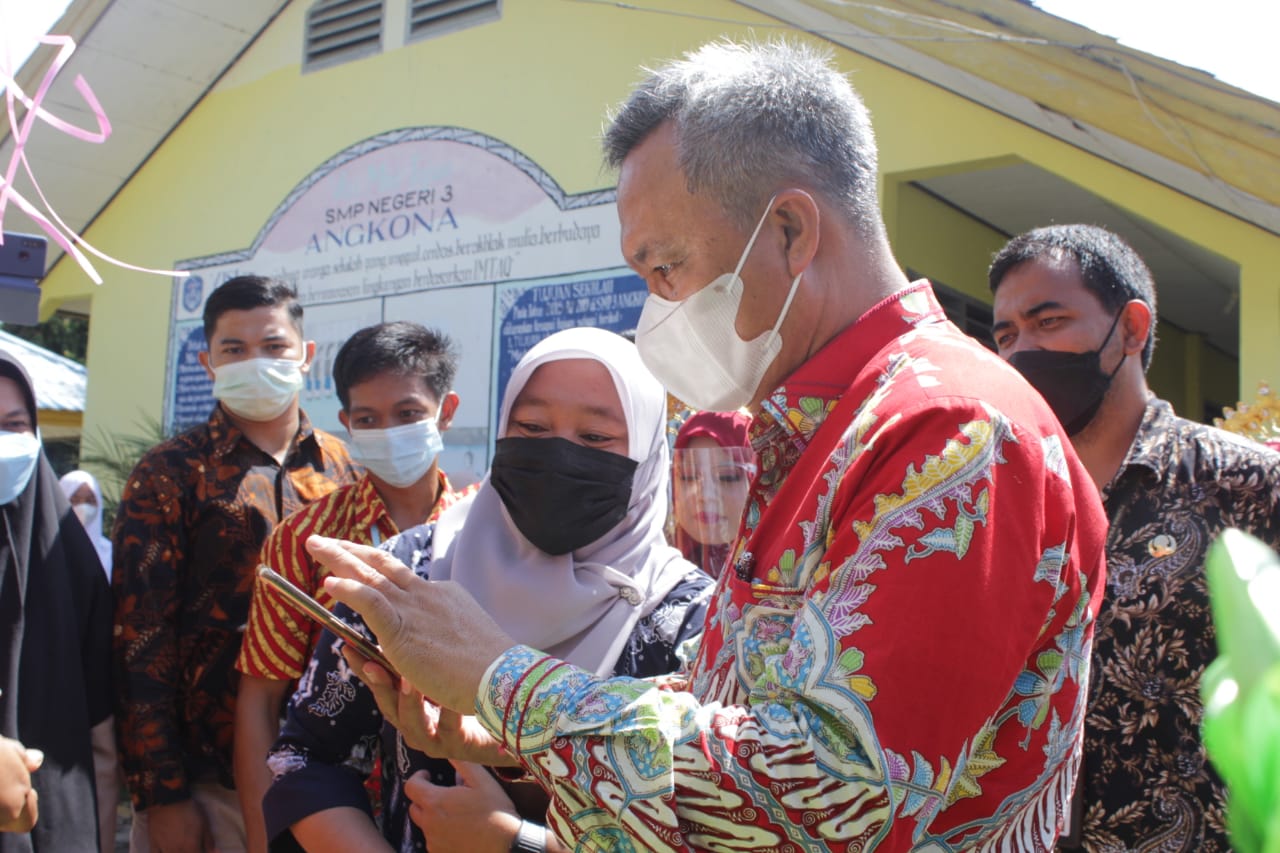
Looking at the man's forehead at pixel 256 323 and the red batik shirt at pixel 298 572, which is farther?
the man's forehead at pixel 256 323

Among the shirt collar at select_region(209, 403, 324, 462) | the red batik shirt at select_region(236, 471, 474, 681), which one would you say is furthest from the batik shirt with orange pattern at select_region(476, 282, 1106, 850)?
the shirt collar at select_region(209, 403, 324, 462)

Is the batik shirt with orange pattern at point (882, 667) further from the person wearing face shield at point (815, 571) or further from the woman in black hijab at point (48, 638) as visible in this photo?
the woman in black hijab at point (48, 638)

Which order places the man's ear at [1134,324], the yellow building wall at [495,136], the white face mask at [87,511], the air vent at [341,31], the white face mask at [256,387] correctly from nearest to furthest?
the man's ear at [1134,324]
the white face mask at [256,387]
the yellow building wall at [495,136]
the white face mask at [87,511]
the air vent at [341,31]

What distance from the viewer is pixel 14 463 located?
2.86 meters

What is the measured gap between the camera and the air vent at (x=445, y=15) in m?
7.44

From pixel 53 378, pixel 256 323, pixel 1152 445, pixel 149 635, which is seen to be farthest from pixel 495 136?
pixel 53 378

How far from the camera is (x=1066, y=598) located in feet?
3.91

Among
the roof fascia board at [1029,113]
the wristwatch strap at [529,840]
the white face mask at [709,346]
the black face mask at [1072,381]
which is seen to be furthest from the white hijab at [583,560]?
the roof fascia board at [1029,113]

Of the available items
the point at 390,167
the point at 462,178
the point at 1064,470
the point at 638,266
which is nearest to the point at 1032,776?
the point at 1064,470

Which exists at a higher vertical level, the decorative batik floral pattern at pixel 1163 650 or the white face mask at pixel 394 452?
the white face mask at pixel 394 452

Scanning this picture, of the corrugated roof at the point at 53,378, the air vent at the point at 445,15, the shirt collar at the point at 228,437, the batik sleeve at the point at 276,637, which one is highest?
the air vent at the point at 445,15

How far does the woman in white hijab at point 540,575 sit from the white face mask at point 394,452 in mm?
A: 737

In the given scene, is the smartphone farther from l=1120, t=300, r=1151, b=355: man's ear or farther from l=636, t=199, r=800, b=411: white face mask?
l=1120, t=300, r=1151, b=355: man's ear

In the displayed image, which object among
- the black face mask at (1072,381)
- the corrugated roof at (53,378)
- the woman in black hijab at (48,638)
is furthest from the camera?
the corrugated roof at (53,378)
